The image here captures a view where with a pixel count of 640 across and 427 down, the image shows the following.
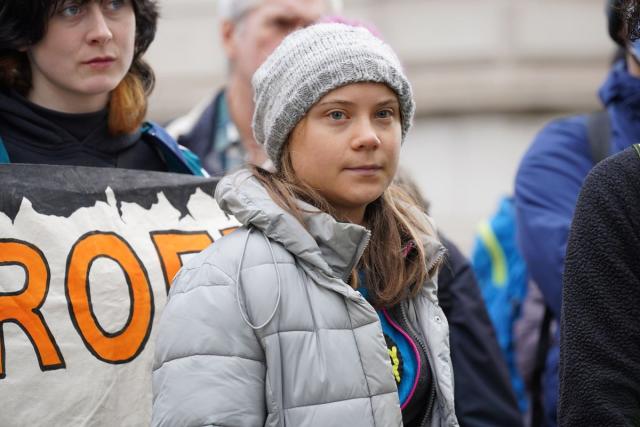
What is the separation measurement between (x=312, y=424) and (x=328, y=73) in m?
0.81

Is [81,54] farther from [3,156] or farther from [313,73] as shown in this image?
[313,73]

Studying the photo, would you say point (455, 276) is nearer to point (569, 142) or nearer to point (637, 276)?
point (569, 142)

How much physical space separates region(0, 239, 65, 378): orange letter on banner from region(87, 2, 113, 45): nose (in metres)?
0.58

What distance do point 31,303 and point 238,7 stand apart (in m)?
2.37

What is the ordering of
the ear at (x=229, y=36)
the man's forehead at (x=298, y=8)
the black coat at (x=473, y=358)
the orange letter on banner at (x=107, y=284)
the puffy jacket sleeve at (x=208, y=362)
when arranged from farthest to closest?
the ear at (x=229, y=36)
the man's forehead at (x=298, y=8)
the black coat at (x=473, y=358)
the orange letter on banner at (x=107, y=284)
the puffy jacket sleeve at (x=208, y=362)

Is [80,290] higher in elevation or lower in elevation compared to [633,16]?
lower

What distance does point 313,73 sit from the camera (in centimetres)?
299

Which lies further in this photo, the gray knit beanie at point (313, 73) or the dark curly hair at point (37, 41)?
the dark curly hair at point (37, 41)

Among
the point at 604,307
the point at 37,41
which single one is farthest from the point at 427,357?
the point at 37,41

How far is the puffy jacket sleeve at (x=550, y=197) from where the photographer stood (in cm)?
410

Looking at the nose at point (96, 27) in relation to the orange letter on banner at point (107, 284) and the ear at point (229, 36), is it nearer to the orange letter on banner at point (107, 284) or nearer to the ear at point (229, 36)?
the orange letter on banner at point (107, 284)

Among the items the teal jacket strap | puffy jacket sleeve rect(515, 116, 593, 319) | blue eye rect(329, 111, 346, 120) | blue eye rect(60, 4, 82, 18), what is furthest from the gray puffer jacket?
puffy jacket sleeve rect(515, 116, 593, 319)

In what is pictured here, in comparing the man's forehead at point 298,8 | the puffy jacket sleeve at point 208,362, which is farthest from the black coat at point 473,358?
the man's forehead at point 298,8

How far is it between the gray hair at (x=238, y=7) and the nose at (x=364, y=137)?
2.19m
